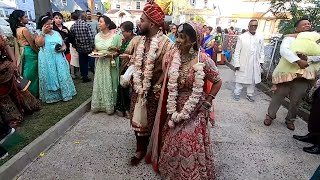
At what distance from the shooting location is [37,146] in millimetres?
3416

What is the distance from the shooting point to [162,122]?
9.00ft

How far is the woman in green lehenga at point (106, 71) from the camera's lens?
4.54 meters

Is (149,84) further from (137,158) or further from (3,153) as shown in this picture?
(3,153)

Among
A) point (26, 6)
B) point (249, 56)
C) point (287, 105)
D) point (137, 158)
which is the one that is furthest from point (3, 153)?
point (26, 6)

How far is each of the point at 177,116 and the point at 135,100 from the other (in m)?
0.80

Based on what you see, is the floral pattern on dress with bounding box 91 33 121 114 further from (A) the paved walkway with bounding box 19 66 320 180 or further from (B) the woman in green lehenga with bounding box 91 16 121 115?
(A) the paved walkway with bounding box 19 66 320 180

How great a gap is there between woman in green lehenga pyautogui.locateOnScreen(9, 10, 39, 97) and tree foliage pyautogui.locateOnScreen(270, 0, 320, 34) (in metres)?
6.65

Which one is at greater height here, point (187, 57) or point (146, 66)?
point (187, 57)

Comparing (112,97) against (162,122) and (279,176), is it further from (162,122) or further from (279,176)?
(279,176)

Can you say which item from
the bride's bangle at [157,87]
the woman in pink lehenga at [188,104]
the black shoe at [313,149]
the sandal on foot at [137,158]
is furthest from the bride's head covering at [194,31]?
the black shoe at [313,149]

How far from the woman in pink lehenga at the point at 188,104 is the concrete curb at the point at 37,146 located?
1.88m

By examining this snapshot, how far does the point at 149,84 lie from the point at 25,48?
324 cm

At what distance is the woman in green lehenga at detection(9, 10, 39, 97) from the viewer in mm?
4613

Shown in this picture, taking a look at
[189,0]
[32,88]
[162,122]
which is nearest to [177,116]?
[162,122]
